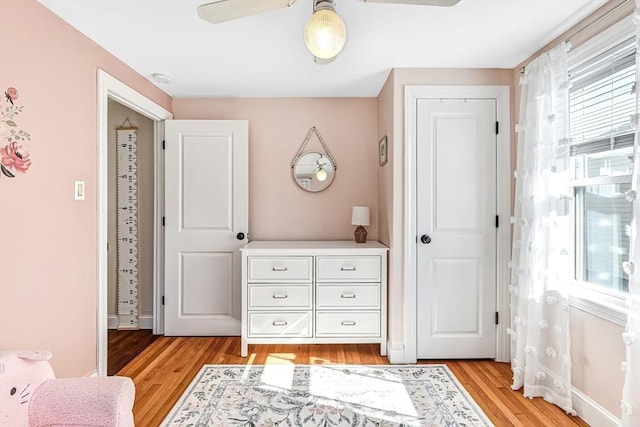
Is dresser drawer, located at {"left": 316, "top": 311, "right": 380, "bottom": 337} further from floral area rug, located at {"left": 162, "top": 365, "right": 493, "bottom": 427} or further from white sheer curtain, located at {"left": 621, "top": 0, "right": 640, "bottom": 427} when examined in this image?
white sheer curtain, located at {"left": 621, "top": 0, "right": 640, "bottom": 427}

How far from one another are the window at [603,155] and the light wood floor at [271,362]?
0.84 m

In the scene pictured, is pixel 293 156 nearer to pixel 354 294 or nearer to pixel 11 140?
pixel 354 294

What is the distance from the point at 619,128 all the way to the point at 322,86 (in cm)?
215

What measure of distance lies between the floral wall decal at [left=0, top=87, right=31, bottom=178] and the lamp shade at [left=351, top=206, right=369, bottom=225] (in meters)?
2.32

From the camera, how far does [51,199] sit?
1.94 m

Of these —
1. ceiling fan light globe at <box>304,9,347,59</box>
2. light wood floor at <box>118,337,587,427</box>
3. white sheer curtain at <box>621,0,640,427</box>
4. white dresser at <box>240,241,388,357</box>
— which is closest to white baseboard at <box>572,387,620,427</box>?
light wood floor at <box>118,337,587,427</box>

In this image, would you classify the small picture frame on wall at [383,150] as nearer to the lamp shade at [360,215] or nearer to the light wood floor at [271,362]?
the lamp shade at [360,215]

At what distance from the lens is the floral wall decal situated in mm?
1651

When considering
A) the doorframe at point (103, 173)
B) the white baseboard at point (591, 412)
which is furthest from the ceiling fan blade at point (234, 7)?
the white baseboard at point (591, 412)

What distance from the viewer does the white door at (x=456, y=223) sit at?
275 cm

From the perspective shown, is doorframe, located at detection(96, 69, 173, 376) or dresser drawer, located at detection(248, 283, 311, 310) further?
dresser drawer, located at detection(248, 283, 311, 310)

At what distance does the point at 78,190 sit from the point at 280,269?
1504mm

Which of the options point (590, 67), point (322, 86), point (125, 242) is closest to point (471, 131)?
point (590, 67)

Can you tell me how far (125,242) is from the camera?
3514 millimetres
